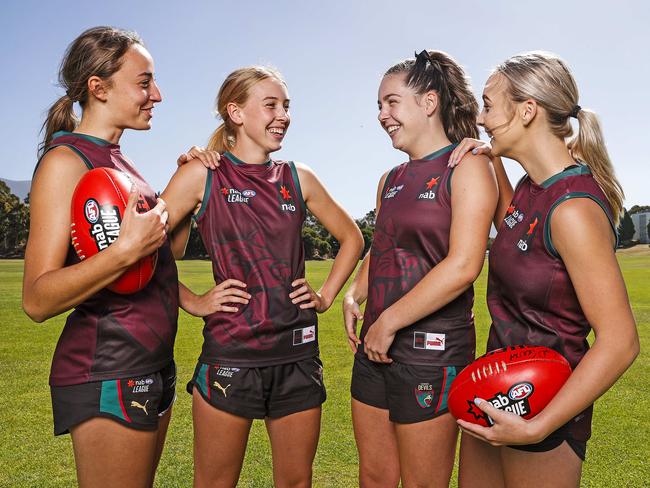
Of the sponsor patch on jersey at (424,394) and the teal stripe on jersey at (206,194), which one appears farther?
the teal stripe on jersey at (206,194)

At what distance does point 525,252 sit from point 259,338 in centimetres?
135

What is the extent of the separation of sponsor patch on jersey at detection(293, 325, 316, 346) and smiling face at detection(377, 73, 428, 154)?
1036 millimetres

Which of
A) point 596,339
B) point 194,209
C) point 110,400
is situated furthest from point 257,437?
point 596,339

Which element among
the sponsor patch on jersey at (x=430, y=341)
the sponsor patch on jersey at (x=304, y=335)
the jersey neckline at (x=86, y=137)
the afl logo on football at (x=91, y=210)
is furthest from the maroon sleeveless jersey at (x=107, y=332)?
the sponsor patch on jersey at (x=430, y=341)

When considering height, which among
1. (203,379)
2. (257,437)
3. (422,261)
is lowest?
(257,437)

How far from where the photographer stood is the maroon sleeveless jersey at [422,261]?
287 centimetres

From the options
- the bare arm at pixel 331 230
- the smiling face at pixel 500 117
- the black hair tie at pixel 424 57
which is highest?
the black hair tie at pixel 424 57

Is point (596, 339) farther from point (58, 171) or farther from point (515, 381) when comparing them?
point (58, 171)

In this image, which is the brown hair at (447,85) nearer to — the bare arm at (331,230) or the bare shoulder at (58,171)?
the bare arm at (331,230)

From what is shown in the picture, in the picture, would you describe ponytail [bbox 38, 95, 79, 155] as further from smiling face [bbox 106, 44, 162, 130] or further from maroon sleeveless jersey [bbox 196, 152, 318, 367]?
maroon sleeveless jersey [bbox 196, 152, 318, 367]

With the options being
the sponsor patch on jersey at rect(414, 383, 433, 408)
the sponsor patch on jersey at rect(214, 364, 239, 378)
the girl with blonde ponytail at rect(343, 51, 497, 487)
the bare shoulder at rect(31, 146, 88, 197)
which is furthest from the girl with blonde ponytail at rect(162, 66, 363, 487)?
the bare shoulder at rect(31, 146, 88, 197)

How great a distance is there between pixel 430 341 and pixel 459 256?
0.45 m

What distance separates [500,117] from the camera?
2.55 m

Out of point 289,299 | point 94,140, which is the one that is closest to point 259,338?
point 289,299
